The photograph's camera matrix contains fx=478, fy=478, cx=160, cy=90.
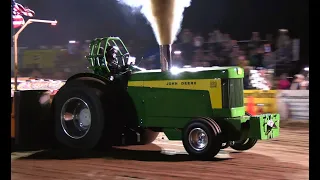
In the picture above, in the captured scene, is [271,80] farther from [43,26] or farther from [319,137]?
[43,26]

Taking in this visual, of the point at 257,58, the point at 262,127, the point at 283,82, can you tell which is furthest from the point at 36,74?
the point at 262,127

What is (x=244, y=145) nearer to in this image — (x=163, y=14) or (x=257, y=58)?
(x=163, y=14)

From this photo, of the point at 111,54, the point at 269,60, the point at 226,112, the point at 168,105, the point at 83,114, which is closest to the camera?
the point at 226,112

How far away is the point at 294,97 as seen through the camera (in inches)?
432

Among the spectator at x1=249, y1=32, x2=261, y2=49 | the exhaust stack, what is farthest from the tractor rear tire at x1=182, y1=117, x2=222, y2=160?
the spectator at x1=249, y1=32, x2=261, y2=49

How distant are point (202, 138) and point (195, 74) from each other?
2.68 ft

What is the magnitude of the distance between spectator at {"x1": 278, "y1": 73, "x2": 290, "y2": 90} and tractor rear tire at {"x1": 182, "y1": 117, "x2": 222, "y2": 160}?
21.7 feet

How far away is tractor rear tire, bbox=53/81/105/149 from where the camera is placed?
624cm

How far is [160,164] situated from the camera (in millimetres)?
5594

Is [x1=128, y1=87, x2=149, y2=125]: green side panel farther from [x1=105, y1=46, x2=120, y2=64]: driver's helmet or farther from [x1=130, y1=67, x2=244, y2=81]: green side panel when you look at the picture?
[x1=105, y1=46, x2=120, y2=64]: driver's helmet

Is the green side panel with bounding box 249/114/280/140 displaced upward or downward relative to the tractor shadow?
upward

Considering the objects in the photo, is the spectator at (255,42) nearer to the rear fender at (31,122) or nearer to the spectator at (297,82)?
the spectator at (297,82)

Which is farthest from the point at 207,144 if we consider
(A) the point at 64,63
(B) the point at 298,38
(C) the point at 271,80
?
(A) the point at 64,63
